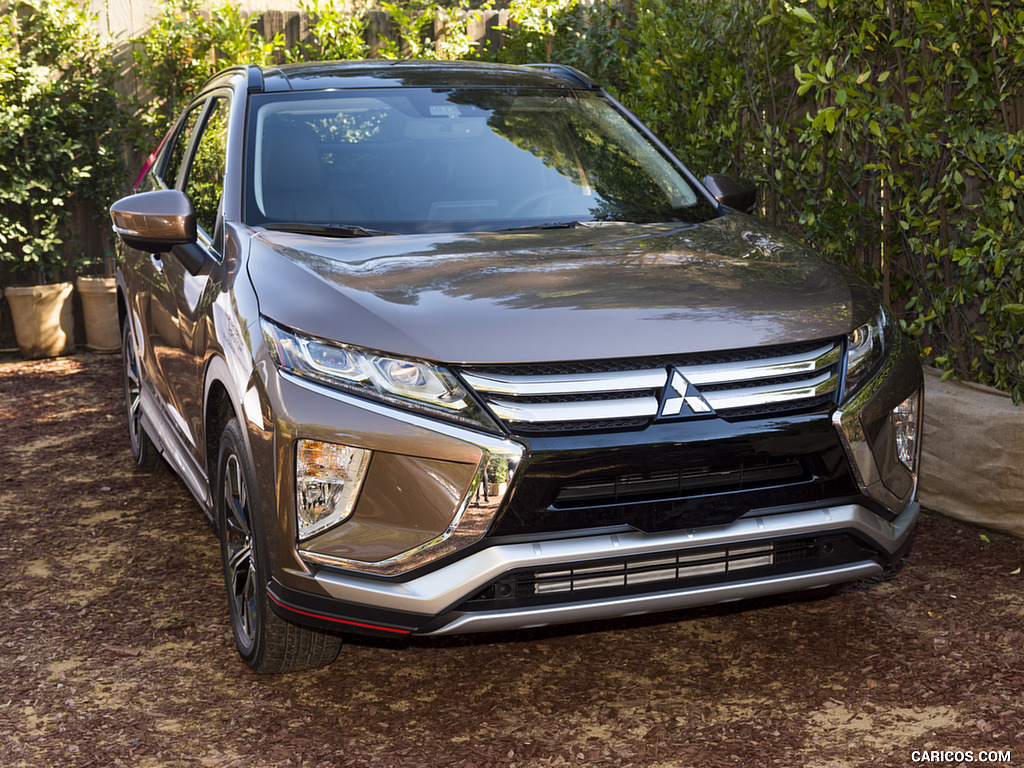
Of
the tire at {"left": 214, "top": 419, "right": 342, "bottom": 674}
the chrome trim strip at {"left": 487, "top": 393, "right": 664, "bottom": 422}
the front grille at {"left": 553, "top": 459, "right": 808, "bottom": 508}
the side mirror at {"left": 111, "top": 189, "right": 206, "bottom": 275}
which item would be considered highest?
Answer: the side mirror at {"left": 111, "top": 189, "right": 206, "bottom": 275}

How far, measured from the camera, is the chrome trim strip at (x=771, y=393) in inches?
113

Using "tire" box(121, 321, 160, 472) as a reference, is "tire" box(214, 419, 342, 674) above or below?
above

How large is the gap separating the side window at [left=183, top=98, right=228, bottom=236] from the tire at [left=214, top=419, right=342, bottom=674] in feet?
3.03

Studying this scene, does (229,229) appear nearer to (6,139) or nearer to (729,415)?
(729,415)

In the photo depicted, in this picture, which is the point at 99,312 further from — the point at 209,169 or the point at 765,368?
the point at 765,368

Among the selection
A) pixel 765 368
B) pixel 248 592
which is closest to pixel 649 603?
pixel 765 368

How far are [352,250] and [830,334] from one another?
4.64 ft

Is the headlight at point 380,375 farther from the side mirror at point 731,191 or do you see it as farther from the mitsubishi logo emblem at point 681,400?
the side mirror at point 731,191

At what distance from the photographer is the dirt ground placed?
3.06 m

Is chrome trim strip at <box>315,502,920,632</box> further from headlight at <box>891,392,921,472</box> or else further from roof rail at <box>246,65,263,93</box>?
roof rail at <box>246,65,263,93</box>

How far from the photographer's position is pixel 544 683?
348cm

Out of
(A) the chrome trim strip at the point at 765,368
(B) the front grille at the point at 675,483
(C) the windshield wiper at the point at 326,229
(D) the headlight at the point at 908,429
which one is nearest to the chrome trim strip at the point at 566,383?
(A) the chrome trim strip at the point at 765,368

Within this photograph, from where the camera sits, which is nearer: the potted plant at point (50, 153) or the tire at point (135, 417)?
the tire at point (135, 417)

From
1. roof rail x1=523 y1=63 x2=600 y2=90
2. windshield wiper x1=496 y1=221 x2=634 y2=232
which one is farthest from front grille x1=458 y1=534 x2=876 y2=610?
roof rail x1=523 y1=63 x2=600 y2=90
